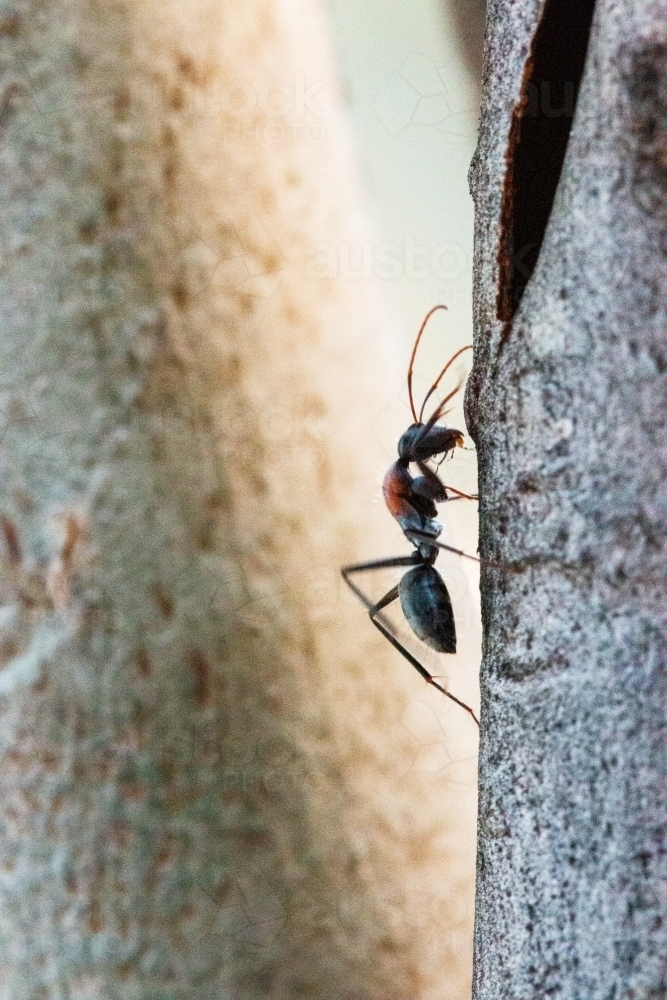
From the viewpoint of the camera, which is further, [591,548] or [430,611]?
[430,611]

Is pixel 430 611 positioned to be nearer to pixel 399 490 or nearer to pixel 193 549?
pixel 399 490

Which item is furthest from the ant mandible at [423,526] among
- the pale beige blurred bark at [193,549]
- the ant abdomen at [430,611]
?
the pale beige blurred bark at [193,549]

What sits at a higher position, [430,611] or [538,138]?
[538,138]

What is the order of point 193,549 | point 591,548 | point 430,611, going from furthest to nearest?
point 193,549, point 430,611, point 591,548

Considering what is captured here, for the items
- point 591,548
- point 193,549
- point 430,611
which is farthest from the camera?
point 193,549

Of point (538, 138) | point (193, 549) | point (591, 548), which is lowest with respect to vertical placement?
point (193, 549)

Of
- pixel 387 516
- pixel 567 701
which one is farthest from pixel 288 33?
pixel 567 701

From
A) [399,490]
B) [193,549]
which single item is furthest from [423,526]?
[193,549]
